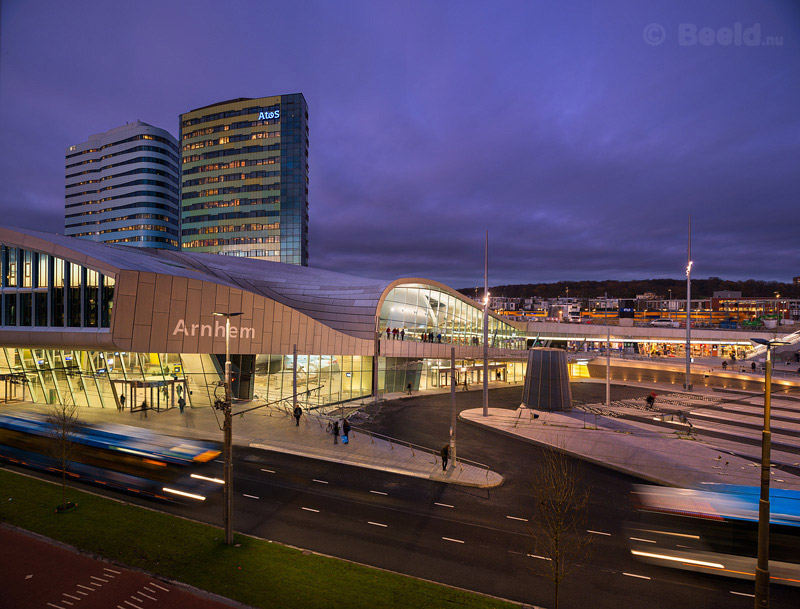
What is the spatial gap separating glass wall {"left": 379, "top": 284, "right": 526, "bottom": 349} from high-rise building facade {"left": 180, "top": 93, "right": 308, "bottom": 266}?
230ft

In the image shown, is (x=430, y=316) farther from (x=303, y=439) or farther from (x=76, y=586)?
(x=76, y=586)

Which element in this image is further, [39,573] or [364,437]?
[364,437]

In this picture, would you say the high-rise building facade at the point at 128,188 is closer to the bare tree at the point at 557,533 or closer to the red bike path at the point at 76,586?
the red bike path at the point at 76,586

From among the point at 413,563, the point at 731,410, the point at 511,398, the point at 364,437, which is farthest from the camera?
the point at 511,398

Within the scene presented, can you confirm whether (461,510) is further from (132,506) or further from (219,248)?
(219,248)

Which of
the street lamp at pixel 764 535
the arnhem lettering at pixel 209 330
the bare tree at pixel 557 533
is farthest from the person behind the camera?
the arnhem lettering at pixel 209 330

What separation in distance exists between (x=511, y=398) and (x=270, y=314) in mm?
28062

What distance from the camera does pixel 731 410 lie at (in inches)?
1542

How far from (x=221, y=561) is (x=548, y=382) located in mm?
31774

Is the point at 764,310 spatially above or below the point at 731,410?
above

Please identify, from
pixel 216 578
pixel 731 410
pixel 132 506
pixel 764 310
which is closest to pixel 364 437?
pixel 132 506

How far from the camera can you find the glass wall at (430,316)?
46.5m

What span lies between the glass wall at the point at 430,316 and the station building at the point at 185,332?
0.18 metres

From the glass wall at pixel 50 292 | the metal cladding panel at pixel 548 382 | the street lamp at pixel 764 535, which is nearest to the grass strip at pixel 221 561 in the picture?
the street lamp at pixel 764 535
